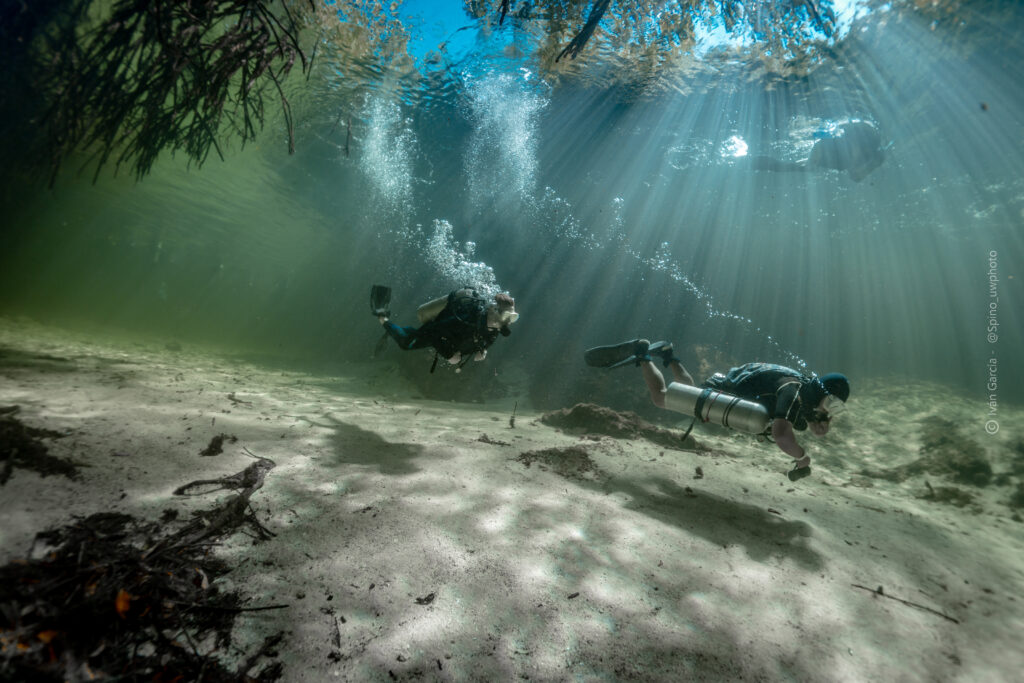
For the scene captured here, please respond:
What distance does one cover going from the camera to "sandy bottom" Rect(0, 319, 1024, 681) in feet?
5.90

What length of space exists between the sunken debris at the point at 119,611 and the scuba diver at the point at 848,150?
19.8 meters

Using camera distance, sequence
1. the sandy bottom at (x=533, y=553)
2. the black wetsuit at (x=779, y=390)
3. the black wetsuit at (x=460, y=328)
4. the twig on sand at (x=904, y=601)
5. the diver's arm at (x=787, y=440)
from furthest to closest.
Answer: the black wetsuit at (x=460, y=328), the black wetsuit at (x=779, y=390), the diver's arm at (x=787, y=440), the twig on sand at (x=904, y=601), the sandy bottom at (x=533, y=553)

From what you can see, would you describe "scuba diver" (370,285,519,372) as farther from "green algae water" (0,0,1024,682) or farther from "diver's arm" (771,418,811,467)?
"diver's arm" (771,418,811,467)

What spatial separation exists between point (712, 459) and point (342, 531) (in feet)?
18.5

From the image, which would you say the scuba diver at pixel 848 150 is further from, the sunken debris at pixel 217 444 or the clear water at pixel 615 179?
the sunken debris at pixel 217 444

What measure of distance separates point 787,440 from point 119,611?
570cm

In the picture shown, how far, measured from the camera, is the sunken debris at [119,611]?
1.30 metres

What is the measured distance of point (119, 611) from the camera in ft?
4.81

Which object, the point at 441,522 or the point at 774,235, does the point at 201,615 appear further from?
the point at 774,235

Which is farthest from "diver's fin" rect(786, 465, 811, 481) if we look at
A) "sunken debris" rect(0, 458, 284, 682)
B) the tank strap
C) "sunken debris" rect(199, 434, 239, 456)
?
"sunken debris" rect(199, 434, 239, 456)

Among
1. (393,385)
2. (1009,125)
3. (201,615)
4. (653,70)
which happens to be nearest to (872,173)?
(1009,125)

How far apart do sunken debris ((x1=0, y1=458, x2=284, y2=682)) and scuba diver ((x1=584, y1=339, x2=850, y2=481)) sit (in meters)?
5.21

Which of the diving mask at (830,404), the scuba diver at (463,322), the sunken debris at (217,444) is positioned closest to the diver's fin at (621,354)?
the scuba diver at (463,322)

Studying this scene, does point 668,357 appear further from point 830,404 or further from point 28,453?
point 28,453
